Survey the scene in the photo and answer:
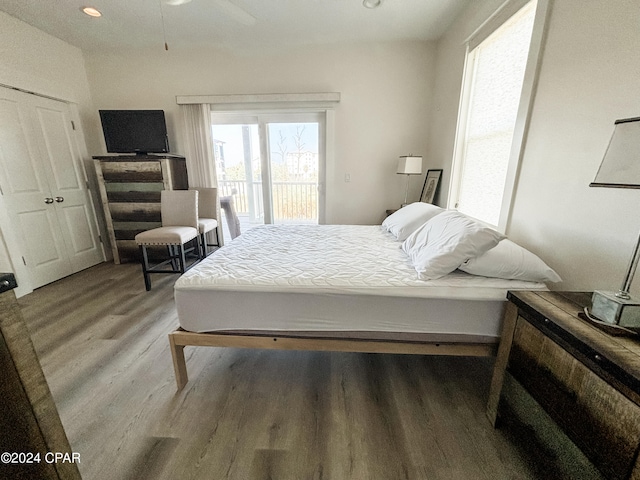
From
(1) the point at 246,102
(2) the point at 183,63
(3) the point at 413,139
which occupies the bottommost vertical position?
(3) the point at 413,139

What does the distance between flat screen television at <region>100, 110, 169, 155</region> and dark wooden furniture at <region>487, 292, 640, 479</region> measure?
13.4 ft

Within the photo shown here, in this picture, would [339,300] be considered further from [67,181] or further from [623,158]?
[67,181]

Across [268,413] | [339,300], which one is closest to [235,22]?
[339,300]

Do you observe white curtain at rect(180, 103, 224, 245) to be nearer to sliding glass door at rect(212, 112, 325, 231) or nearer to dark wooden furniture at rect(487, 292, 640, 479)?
sliding glass door at rect(212, 112, 325, 231)

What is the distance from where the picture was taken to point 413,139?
11.2 feet

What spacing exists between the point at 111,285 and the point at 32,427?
270cm

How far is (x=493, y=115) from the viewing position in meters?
2.09

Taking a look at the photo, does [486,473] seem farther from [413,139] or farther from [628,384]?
[413,139]

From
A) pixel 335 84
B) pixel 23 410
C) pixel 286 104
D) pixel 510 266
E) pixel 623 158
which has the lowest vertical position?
pixel 23 410

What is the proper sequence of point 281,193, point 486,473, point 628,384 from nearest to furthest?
point 628,384 < point 486,473 < point 281,193

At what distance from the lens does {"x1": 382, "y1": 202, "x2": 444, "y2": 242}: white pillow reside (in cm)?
209

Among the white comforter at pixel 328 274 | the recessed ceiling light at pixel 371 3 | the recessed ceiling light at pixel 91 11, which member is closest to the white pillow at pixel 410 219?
the white comforter at pixel 328 274

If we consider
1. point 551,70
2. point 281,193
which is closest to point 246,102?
point 281,193

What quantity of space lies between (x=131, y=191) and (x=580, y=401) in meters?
4.32
